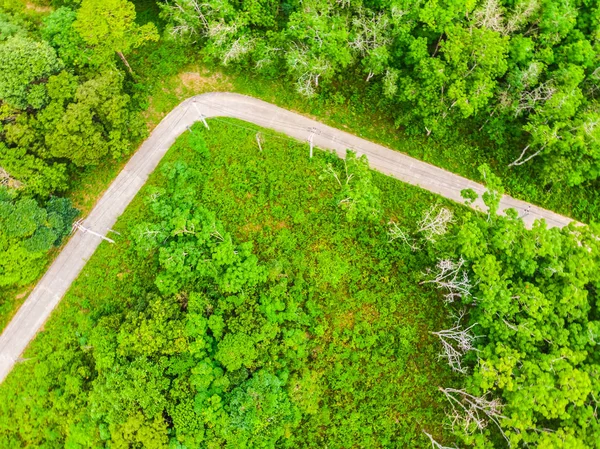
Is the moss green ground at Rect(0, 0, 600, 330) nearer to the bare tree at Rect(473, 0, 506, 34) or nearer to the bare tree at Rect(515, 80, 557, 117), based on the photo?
the bare tree at Rect(515, 80, 557, 117)

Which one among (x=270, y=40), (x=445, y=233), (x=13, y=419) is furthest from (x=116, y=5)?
(x=13, y=419)

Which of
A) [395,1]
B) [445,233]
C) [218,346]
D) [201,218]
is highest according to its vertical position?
[395,1]

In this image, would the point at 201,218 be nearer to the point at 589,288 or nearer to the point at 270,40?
the point at 270,40

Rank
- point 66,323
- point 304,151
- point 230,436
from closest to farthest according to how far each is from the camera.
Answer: point 230,436, point 66,323, point 304,151

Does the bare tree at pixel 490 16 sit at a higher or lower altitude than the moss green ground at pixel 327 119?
higher

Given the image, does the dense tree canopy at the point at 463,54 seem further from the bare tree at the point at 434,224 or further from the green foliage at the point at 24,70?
the green foliage at the point at 24,70

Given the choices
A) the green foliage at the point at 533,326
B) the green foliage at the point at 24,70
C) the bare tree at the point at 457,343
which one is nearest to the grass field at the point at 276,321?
the bare tree at the point at 457,343

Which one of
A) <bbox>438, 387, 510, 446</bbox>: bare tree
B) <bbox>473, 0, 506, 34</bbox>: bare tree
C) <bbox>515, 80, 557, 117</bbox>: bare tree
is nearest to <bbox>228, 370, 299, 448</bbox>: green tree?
<bbox>438, 387, 510, 446</bbox>: bare tree
